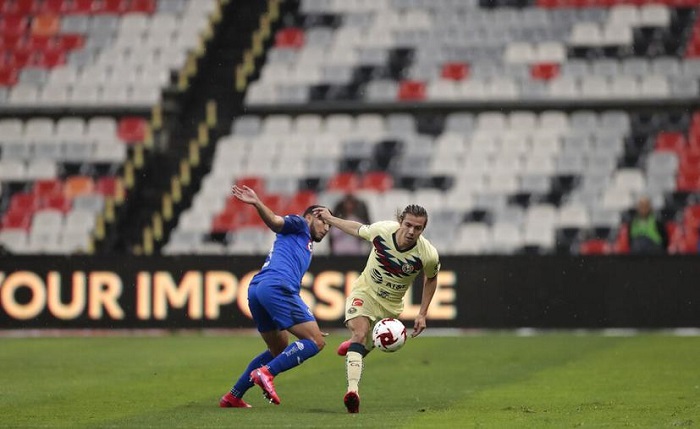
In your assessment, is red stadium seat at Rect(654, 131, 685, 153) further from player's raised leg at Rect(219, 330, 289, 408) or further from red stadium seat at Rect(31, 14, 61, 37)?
player's raised leg at Rect(219, 330, 289, 408)

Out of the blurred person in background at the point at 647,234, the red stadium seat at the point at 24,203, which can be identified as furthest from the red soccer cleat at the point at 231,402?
the red stadium seat at the point at 24,203

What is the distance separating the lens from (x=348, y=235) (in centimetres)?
2173

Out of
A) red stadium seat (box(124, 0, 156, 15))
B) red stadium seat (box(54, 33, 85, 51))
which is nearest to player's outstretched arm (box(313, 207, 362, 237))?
red stadium seat (box(54, 33, 85, 51))

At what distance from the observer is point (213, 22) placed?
30.6 metres

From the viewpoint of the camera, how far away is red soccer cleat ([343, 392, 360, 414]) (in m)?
10.5

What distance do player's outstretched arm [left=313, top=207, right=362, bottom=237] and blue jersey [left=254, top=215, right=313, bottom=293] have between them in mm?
257

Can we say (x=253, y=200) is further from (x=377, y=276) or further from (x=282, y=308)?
(x=377, y=276)

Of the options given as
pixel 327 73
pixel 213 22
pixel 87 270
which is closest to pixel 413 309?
pixel 87 270

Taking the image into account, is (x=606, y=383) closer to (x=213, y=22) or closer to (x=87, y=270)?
(x=87, y=270)

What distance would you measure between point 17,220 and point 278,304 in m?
16.7

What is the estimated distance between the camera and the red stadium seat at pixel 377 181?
26.5 meters

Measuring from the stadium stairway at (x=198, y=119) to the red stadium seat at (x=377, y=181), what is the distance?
336 centimetres

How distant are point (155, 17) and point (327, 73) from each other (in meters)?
4.33

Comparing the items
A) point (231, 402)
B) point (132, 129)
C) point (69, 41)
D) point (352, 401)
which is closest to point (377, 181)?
point (132, 129)
